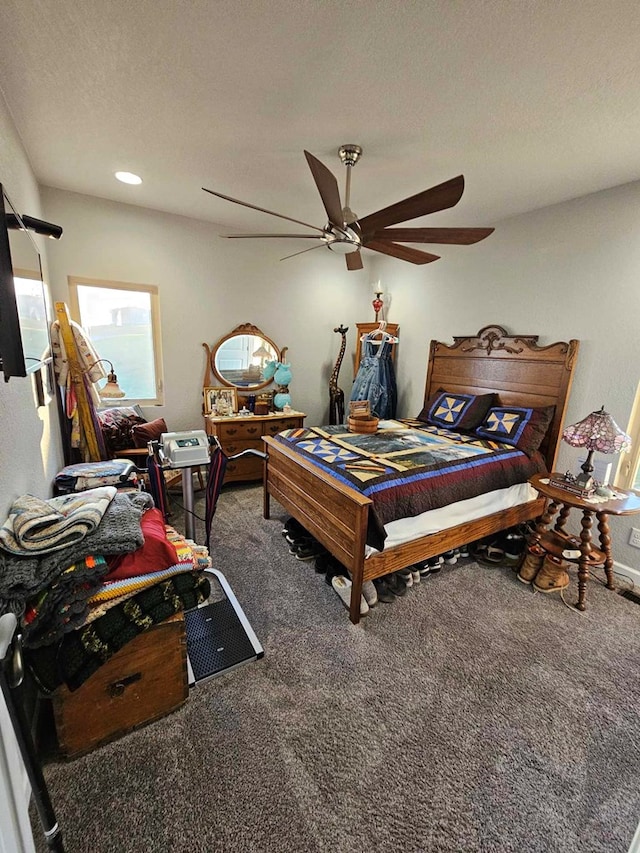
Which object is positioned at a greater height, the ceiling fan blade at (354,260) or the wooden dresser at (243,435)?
the ceiling fan blade at (354,260)

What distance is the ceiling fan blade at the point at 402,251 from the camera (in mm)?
2246

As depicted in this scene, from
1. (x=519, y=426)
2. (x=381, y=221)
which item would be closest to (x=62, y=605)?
(x=381, y=221)

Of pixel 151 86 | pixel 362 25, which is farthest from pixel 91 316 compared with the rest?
pixel 362 25

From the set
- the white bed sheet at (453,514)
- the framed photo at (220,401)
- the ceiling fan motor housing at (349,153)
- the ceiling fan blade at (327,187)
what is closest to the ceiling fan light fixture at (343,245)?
the ceiling fan blade at (327,187)

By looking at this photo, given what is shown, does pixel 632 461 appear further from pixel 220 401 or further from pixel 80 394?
pixel 80 394

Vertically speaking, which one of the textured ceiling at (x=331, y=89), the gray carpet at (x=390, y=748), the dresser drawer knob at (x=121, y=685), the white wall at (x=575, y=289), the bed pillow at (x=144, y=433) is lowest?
the gray carpet at (x=390, y=748)

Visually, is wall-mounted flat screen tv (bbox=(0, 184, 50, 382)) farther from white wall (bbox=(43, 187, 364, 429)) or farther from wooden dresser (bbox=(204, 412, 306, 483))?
wooden dresser (bbox=(204, 412, 306, 483))

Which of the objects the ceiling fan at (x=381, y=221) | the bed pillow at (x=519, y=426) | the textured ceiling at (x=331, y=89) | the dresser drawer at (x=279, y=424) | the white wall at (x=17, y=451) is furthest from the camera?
the dresser drawer at (x=279, y=424)

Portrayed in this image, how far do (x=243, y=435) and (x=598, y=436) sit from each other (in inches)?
114

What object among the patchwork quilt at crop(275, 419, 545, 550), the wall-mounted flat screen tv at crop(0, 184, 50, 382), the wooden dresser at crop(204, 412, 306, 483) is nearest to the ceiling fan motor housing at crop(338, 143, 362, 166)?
the wall-mounted flat screen tv at crop(0, 184, 50, 382)

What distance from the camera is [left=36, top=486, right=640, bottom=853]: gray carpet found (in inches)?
43.5

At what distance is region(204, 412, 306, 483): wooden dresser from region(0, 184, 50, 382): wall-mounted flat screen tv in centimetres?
171

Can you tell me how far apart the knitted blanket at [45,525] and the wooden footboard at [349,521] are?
1.17 metres

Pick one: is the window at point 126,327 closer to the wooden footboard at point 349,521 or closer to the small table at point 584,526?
the wooden footboard at point 349,521
